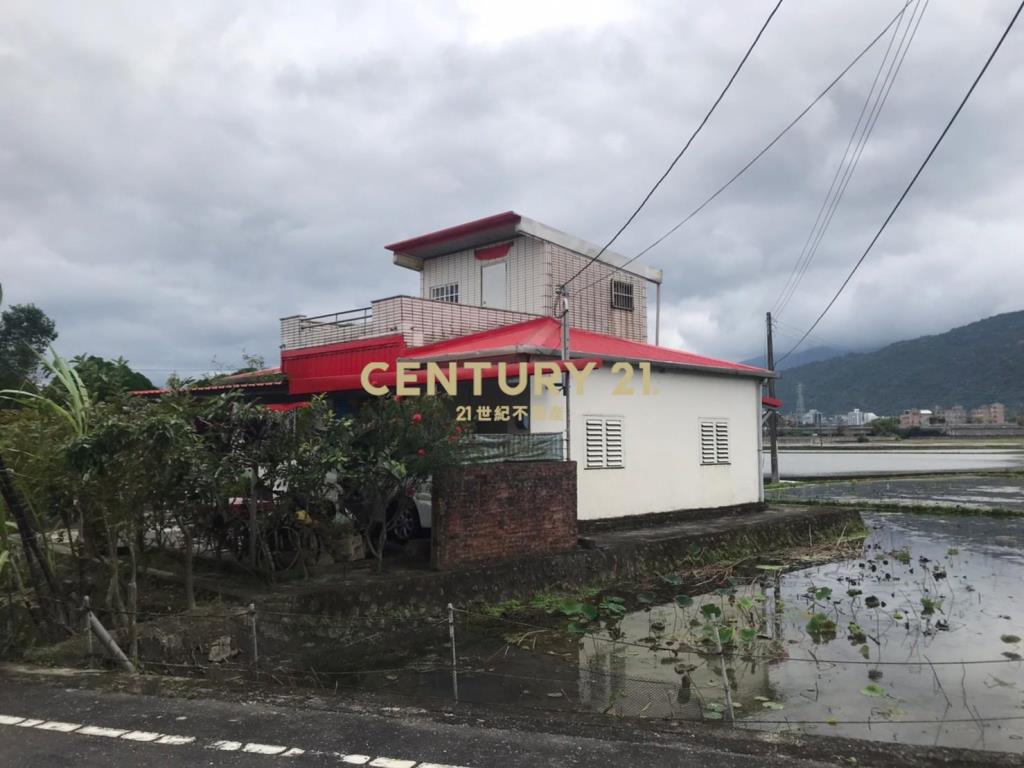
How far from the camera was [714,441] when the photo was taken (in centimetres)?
1900

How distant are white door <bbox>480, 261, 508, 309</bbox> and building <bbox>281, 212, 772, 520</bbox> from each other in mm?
43

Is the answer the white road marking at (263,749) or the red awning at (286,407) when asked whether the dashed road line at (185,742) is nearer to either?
the white road marking at (263,749)

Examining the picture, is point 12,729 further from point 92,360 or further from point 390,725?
point 92,360

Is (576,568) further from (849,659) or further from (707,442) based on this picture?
(707,442)

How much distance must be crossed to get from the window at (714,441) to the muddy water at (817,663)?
15.0ft

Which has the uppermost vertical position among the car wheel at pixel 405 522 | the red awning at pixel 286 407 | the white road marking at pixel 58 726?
the red awning at pixel 286 407

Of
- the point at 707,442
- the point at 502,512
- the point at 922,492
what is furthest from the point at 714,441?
the point at 922,492

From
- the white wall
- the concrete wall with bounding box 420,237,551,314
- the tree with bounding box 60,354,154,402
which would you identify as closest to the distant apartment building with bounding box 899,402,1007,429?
the white wall

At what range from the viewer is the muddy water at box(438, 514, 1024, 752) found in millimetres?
7457

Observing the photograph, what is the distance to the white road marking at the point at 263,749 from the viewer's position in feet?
17.3

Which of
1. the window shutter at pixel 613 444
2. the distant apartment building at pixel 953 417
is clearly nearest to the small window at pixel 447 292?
the window shutter at pixel 613 444

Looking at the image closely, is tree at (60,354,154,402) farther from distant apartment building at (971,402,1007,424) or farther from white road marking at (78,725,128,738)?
distant apartment building at (971,402,1007,424)

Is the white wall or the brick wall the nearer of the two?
the brick wall

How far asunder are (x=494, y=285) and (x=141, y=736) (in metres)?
17.6
